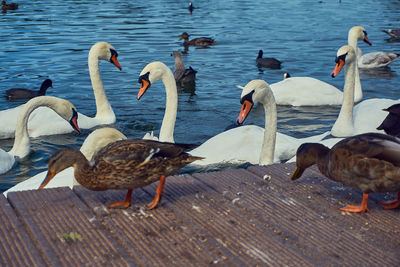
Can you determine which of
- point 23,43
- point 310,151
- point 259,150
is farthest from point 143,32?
point 310,151

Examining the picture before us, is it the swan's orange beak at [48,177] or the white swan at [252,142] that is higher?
the swan's orange beak at [48,177]

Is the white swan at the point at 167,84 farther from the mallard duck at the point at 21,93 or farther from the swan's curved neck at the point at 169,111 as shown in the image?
the mallard duck at the point at 21,93

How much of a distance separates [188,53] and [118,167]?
18.4m

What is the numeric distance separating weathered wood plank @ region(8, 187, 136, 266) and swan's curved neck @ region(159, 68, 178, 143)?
452 centimetres

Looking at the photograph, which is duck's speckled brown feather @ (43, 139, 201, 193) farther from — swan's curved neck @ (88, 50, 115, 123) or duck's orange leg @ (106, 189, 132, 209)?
swan's curved neck @ (88, 50, 115, 123)

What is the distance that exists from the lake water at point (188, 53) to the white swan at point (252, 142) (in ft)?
8.50

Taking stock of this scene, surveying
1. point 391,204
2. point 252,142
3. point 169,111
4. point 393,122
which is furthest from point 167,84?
point 391,204

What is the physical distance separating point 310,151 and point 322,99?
30.1 feet

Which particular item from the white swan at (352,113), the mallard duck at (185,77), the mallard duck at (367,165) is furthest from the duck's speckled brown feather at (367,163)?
the mallard duck at (185,77)

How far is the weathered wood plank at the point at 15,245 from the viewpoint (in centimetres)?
362

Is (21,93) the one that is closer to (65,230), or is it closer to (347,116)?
(347,116)

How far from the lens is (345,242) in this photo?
4.00 metres

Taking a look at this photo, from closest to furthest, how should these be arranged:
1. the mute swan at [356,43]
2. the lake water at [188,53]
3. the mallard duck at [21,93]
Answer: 1. the lake water at [188,53]
2. the mute swan at [356,43]
3. the mallard duck at [21,93]

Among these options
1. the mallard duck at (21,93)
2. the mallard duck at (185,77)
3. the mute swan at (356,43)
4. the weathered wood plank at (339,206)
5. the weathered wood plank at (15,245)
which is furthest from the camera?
the mallard duck at (185,77)
